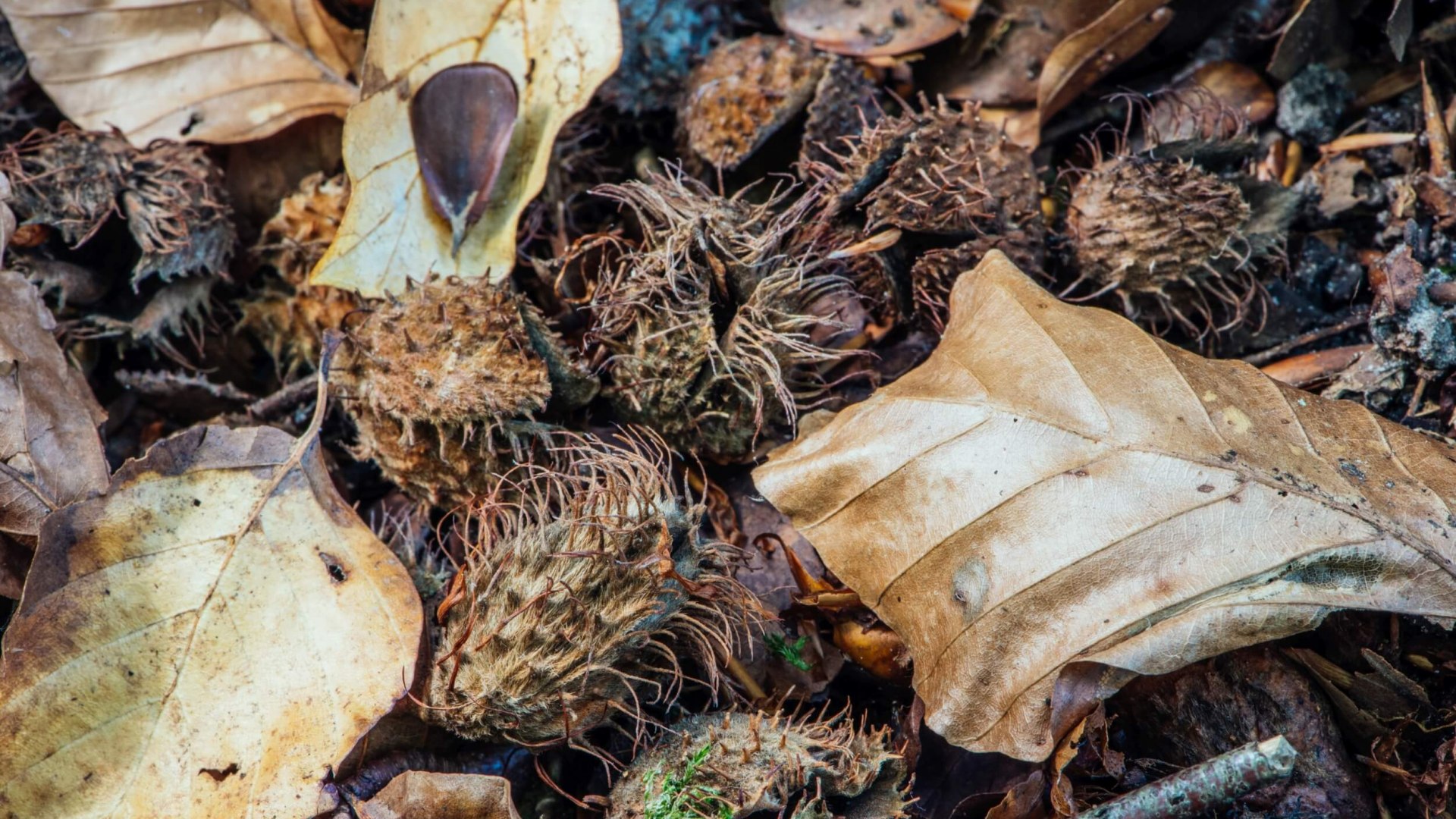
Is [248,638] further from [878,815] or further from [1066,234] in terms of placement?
[1066,234]

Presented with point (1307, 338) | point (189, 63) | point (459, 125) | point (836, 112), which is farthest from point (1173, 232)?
point (189, 63)

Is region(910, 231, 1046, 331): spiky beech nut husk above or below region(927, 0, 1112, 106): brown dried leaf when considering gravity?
below

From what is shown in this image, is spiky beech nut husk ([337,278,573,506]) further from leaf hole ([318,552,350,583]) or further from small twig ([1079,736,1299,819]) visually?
small twig ([1079,736,1299,819])

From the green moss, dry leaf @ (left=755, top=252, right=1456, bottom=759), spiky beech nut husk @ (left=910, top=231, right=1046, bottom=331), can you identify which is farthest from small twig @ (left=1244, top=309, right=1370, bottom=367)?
the green moss

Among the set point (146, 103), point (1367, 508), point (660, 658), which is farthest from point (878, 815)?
point (146, 103)

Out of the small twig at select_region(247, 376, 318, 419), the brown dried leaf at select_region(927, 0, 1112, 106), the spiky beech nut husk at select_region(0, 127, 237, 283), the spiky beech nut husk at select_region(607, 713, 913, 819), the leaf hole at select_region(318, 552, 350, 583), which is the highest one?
the brown dried leaf at select_region(927, 0, 1112, 106)

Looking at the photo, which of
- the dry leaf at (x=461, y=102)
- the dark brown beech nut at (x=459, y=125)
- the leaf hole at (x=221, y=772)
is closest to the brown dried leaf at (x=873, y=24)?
the dry leaf at (x=461, y=102)
